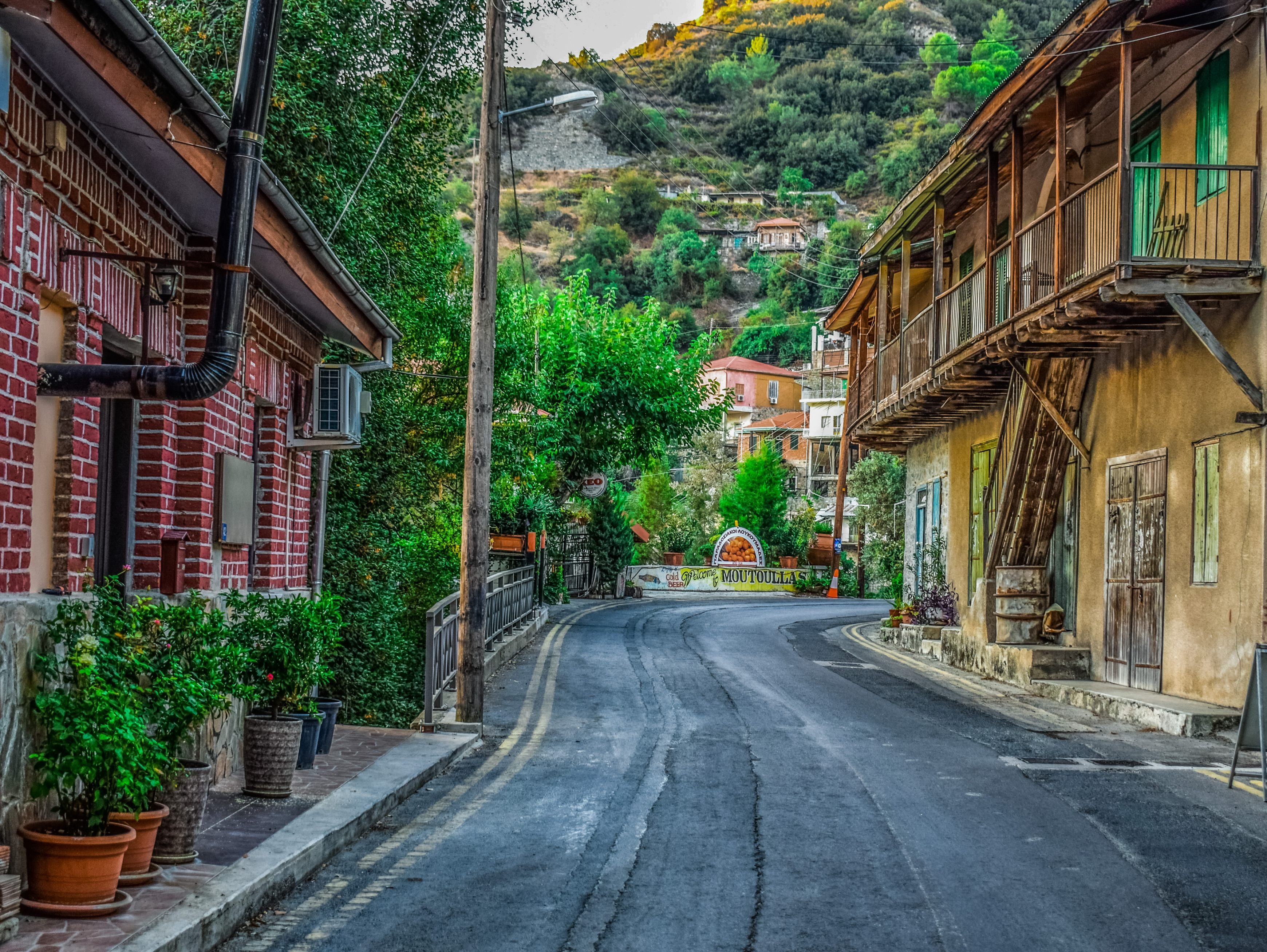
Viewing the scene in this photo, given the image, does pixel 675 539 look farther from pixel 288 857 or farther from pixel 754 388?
pixel 288 857

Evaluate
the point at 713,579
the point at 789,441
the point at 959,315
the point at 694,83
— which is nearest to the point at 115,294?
the point at 959,315

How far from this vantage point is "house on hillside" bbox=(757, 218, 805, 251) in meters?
127

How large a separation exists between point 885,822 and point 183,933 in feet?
14.6

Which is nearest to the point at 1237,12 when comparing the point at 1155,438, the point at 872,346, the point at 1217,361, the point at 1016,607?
the point at 1217,361

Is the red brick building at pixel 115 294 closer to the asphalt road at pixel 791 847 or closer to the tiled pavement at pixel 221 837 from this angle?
the tiled pavement at pixel 221 837

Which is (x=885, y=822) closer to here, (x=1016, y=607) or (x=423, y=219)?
(x=1016, y=607)

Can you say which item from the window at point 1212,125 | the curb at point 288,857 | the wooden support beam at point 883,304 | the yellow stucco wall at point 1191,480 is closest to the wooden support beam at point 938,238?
the wooden support beam at point 883,304

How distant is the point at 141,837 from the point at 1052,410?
522 inches

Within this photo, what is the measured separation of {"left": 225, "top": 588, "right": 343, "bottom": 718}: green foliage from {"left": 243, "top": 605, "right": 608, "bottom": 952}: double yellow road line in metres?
1.19

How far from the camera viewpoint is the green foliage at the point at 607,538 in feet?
128

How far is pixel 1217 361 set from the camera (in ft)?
42.7

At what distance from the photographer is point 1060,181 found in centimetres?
1460

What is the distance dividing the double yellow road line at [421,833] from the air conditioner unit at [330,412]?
3.20m

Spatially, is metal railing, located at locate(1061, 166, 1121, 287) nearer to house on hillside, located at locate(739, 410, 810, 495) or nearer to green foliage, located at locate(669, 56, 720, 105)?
house on hillside, located at locate(739, 410, 810, 495)
